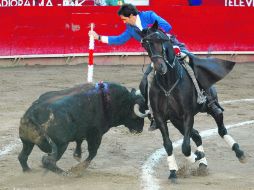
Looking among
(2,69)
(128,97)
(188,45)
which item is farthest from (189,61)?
(188,45)

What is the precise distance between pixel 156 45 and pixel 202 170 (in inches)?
60.7

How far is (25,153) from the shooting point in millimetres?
7371

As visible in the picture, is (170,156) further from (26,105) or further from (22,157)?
(26,105)

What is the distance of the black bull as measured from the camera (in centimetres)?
709

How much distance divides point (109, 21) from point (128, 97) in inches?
346

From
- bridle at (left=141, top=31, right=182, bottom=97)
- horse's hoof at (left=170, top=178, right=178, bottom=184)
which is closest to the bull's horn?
bridle at (left=141, top=31, right=182, bottom=97)

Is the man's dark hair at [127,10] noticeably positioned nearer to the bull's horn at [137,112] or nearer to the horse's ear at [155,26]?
the horse's ear at [155,26]

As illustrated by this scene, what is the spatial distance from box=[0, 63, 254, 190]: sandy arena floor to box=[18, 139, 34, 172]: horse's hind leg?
0.29 ft

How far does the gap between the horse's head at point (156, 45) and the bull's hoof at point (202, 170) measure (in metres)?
1.30

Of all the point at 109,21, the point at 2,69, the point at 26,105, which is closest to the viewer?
the point at 26,105

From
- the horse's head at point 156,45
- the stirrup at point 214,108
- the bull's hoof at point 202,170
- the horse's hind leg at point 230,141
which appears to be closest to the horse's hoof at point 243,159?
the horse's hind leg at point 230,141

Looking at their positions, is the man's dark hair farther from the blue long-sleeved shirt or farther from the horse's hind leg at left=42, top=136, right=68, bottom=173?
the horse's hind leg at left=42, top=136, right=68, bottom=173

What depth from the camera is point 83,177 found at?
735 cm

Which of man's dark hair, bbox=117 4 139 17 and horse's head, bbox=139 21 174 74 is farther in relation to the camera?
man's dark hair, bbox=117 4 139 17
